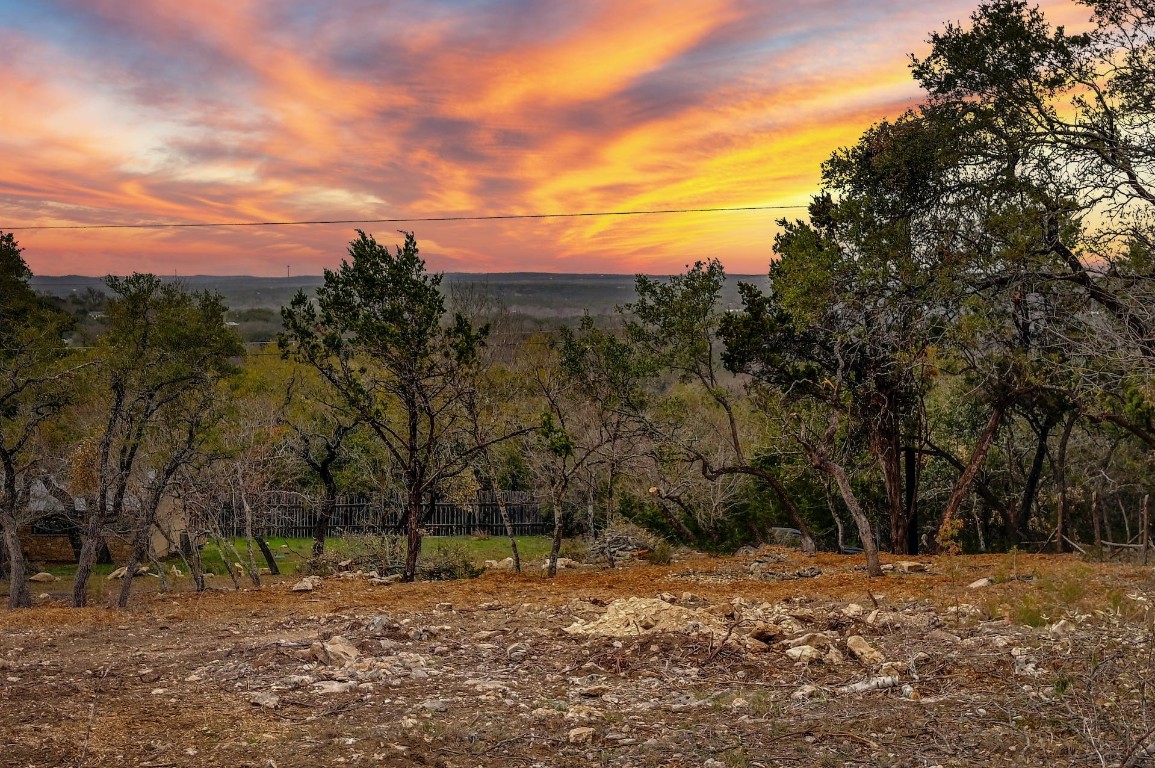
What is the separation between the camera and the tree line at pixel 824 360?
563 inches

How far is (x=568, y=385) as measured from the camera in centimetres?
2348

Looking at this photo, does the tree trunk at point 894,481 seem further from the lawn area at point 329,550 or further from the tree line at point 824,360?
the lawn area at point 329,550

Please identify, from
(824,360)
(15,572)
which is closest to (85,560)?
(15,572)

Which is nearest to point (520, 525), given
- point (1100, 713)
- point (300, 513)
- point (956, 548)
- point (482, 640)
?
point (300, 513)

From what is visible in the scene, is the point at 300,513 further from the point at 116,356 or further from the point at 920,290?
the point at 920,290

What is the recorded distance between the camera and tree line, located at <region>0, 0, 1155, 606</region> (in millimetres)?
14297

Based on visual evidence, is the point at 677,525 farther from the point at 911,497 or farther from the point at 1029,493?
the point at 1029,493

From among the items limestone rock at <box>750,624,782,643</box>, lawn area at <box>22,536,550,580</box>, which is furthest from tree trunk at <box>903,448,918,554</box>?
limestone rock at <box>750,624,782,643</box>

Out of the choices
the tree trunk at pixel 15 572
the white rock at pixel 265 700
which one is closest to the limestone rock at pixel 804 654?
the white rock at pixel 265 700

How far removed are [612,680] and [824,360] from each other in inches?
540

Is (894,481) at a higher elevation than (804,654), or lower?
lower

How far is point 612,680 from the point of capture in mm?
7922

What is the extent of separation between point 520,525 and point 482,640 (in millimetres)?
28595

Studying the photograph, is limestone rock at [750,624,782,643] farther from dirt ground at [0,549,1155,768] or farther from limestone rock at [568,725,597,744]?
limestone rock at [568,725,597,744]
